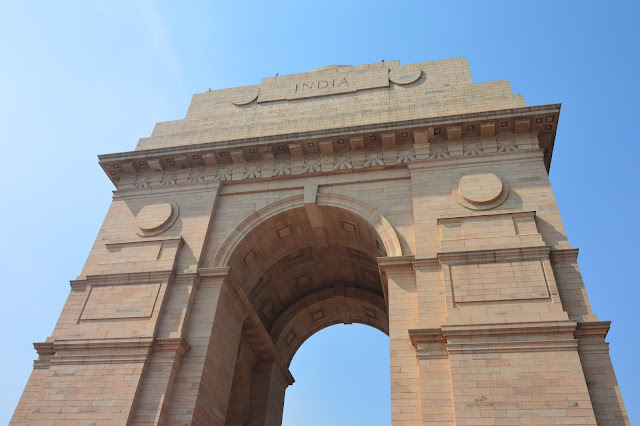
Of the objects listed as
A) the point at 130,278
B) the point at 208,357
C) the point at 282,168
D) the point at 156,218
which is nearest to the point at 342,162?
the point at 282,168

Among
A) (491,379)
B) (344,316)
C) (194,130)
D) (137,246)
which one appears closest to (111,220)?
(137,246)

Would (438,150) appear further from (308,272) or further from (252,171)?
(308,272)

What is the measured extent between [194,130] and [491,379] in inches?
632

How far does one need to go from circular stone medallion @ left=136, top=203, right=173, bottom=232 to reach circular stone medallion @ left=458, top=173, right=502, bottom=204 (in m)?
10.7

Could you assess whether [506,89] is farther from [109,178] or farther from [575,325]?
[109,178]

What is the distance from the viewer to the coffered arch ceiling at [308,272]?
18.6 meters

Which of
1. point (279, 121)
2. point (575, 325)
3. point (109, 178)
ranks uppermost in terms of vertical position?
point (279, 121)

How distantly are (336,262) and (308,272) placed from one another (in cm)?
148

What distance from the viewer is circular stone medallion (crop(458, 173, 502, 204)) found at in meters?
16.3

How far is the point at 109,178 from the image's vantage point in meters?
21.0

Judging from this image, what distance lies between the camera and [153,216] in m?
18.8

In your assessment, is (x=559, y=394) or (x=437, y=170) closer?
(x=559, y=394)

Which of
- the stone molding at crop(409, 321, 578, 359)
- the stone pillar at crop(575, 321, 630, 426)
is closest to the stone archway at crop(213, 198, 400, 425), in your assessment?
the stone molding at crop(409, 321, 578, 359)

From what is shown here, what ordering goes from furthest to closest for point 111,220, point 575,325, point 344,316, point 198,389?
1. point 344,316
2. point 111,220
3. point 198,389
4. point 575,325
